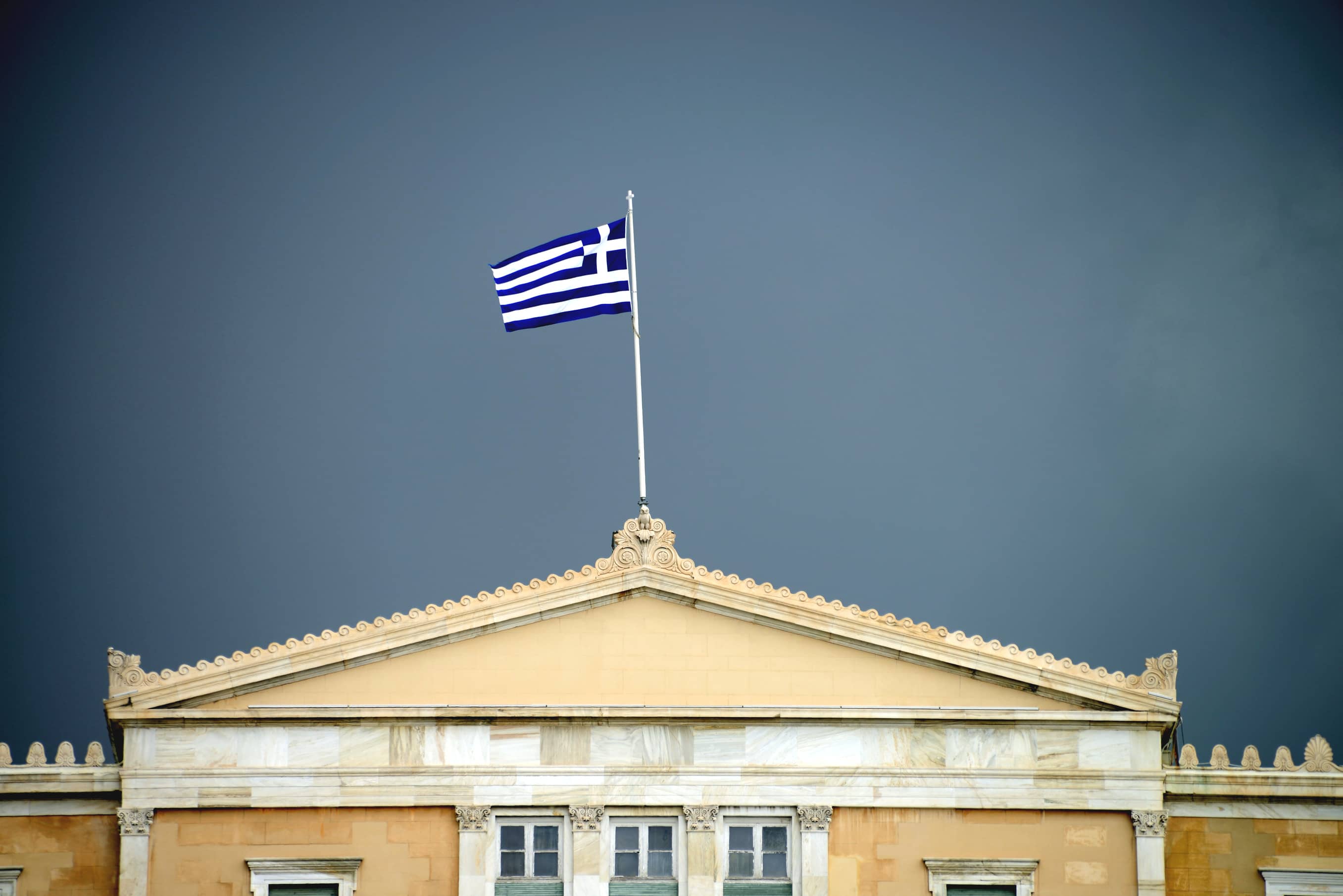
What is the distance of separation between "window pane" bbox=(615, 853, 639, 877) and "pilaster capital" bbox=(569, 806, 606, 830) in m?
0.68

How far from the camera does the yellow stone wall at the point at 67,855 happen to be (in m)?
36.1

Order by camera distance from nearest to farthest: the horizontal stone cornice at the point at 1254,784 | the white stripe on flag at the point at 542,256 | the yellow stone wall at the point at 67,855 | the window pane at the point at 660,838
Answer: the window pane at the point at 660,838 → the yellow stone wall at the point at 67,855 → the horizontal stone cornice at the point at 1254,784 → the white stripe on flag at the point at 542,256

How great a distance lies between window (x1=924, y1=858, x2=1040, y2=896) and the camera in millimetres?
35625

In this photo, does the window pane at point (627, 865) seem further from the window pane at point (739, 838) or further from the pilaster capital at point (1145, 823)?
the pilaster capital at point (1145, 823)

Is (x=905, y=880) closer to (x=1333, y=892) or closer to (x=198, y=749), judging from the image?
(x=1333, y=892)

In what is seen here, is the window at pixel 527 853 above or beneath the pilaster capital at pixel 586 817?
beneath

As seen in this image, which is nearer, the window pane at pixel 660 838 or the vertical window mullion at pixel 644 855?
the vertical window mullion at pixel 644 855

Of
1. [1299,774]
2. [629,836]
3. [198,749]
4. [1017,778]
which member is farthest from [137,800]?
[1299,774]

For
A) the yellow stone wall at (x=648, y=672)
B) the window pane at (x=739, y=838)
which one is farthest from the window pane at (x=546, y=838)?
the window pane at (x=739, y=838)

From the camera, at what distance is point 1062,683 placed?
3600 centimetres

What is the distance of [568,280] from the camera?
40.2 m

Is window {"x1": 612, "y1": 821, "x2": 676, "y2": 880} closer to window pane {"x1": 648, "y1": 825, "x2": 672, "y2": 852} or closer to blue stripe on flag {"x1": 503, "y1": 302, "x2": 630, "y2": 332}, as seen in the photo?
window pane {"x1": 648, "y1": 825, "x2": 672, "y2": 852}

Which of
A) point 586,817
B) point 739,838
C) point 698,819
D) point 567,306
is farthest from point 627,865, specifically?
point 567,306

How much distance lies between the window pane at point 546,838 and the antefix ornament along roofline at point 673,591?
379 centimetres
